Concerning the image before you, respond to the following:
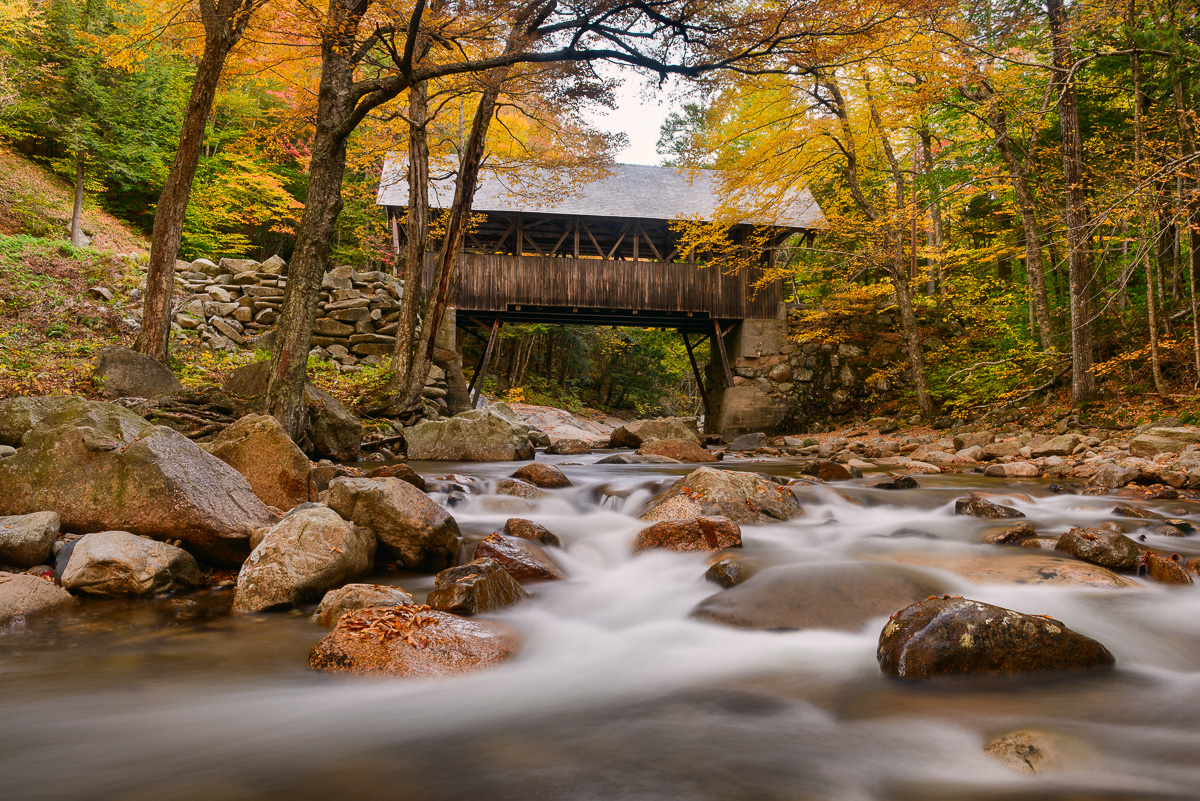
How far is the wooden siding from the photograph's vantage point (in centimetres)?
1727

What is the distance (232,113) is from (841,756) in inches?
1095

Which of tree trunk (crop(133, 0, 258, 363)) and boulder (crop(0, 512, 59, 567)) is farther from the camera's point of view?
tree trunk (crop(133, 0, 258, 363))

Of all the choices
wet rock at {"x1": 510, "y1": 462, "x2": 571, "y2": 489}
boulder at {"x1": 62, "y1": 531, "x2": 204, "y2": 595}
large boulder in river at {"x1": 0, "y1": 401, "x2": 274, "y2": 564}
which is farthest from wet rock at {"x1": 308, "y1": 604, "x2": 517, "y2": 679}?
wet rock at {"x1": 510, "y1": 462, "x2": 571, "y2": 489}

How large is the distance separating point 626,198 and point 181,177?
1225 cm

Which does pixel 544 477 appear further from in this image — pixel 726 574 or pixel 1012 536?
pixel 1012 536

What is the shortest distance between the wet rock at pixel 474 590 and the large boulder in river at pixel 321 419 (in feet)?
18.8

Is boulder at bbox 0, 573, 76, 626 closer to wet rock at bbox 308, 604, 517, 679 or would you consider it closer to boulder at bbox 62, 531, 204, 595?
boulder at bbox 62, 531, 204, 595

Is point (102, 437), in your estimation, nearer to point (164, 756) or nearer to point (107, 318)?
point (164, 756)

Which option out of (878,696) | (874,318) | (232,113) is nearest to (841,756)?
(878,696)

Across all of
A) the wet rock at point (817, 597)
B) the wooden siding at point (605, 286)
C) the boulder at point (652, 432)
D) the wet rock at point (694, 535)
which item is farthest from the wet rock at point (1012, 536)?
the wooden siding at point (605, 286)

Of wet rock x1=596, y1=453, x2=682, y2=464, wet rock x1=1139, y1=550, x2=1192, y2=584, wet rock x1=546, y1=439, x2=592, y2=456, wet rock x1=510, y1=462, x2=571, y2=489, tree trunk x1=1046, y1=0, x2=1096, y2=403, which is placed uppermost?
tree trunk x1=1046, y1=0, x2=1096, y2=403

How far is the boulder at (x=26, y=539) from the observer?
3.45 m

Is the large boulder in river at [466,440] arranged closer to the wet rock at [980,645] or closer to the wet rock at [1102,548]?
the wet rock at [1102,548]

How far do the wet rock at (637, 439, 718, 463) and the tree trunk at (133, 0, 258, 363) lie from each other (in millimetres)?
7560
